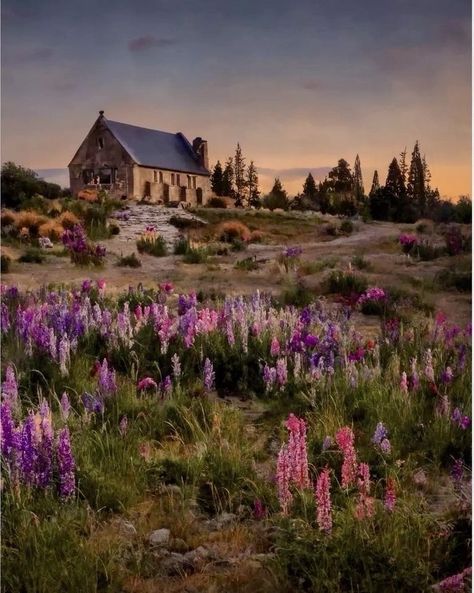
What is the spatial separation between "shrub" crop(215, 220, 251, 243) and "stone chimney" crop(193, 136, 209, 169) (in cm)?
772

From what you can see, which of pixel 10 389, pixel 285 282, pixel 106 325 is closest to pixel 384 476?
pixel 10 389

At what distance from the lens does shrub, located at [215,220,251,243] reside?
13.9 metres

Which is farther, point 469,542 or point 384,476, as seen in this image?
point 384,476

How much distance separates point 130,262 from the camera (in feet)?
39.0

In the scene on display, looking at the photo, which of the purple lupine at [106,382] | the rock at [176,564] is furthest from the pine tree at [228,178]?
the rock at [176,564]

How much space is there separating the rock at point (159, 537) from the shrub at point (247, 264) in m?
8.73

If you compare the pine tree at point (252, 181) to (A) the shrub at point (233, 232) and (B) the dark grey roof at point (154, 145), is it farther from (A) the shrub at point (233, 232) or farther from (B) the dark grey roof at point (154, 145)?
(A) the shrub at point (233, 232)

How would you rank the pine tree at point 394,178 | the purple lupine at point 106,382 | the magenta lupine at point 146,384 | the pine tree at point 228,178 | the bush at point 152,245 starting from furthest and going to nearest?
the bush at point 152,245 < the pine tree at point 228,178 < the pine tree at point 394,178 < the magenta lupine at point 146,384 < the purple lupine at point 106,382

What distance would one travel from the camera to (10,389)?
3.56 m

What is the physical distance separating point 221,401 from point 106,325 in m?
1.17

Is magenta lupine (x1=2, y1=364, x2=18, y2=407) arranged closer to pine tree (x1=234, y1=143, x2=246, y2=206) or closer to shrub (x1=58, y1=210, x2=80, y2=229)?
pine tree (x1=234, y1=143, x2=246, y2=206)

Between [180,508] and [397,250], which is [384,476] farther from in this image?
[397,250]

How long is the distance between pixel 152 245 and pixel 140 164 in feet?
20.5

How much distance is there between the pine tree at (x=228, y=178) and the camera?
216 inches
